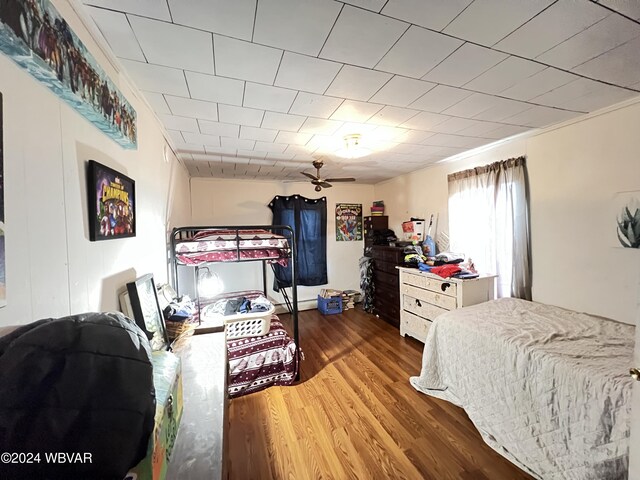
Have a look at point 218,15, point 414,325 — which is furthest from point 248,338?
point 218,15

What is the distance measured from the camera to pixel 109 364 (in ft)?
1.35

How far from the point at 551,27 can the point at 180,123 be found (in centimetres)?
224

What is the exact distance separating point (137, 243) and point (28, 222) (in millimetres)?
829

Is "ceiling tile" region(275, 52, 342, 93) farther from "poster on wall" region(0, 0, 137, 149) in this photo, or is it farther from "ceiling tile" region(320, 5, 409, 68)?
"poster on wall" region(0, 0, 137, 149)

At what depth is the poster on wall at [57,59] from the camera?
0.59 metres

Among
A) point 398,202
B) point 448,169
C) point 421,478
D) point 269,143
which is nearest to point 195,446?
point 421,478

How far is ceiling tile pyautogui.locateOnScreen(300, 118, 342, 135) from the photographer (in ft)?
6.32

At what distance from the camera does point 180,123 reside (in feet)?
6.35

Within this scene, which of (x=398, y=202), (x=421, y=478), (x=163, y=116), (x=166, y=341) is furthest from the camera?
(x=398, y=202)

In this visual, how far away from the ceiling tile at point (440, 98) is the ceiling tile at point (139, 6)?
4.59 feet

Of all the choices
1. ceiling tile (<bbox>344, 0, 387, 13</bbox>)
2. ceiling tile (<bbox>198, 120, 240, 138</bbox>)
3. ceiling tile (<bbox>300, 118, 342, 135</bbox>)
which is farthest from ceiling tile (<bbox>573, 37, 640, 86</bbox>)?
ceiling tile (<bbox>198, 120, 240, 138</bbox>)

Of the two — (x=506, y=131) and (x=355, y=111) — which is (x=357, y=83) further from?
(x=506, y=131)

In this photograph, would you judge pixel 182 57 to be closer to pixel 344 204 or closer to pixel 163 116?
pixel 163 116

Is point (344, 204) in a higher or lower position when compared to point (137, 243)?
higher
